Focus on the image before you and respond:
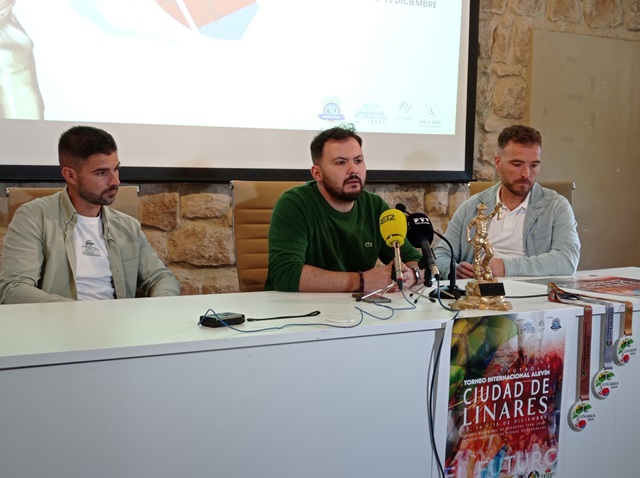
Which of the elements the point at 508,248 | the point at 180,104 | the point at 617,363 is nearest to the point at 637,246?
the point at 508,248

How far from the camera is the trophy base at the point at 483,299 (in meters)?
1.56

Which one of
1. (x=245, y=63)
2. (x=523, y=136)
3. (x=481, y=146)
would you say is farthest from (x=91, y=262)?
(x=481, y=146)

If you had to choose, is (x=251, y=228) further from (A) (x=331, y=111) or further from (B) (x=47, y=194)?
(A) (x=331, y=111)

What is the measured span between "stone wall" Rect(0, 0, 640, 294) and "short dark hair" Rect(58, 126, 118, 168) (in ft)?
2.34

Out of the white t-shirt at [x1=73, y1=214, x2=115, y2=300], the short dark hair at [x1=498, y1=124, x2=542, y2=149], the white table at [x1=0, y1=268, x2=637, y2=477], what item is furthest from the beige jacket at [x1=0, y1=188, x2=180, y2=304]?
the short dark hair at [x1=498, y1=124, x2=542, y2=149]

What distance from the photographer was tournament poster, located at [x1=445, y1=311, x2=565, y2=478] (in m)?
1.47

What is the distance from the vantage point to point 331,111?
10.3ft

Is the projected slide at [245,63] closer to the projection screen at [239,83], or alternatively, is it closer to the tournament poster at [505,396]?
the projection screen at [239,83]

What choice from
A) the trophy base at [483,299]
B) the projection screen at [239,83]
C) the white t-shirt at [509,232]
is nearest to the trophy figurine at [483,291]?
the trophy base at [483,299]

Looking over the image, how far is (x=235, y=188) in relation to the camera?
7.83 ft

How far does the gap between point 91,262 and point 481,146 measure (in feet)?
7.28

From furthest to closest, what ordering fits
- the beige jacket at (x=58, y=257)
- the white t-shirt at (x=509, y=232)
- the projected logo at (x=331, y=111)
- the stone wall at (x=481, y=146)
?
the projected logo at (x=331, y=111) → the stone wall at (x=481, y=146) → the white t-shirt at (x=509, y=232) → the beige jacket at (x=58, y=257)

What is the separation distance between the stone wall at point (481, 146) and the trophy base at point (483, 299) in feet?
5.26

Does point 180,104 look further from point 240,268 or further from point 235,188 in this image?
point 240,268
